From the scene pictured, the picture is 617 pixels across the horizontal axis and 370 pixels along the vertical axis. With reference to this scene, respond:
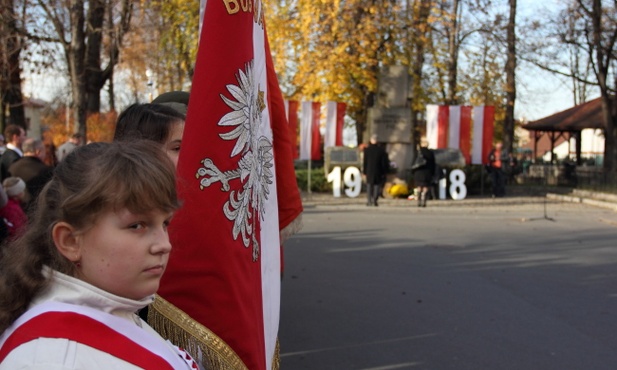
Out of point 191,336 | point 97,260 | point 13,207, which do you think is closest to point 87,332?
point 97,260

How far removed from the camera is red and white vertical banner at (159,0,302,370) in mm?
2143

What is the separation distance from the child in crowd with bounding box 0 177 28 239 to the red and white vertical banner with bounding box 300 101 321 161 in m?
15.5

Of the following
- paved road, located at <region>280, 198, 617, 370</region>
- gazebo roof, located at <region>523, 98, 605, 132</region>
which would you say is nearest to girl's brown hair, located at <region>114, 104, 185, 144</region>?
paved road, located at <region>280, 198, 617, 370</region>

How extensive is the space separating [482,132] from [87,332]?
842 inches

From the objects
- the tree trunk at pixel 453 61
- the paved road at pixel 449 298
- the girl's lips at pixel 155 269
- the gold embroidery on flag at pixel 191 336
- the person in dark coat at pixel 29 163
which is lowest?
the paved road at pixel 449 298

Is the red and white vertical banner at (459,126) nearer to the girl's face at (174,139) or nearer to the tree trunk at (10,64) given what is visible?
the tree trunk at (10,64)

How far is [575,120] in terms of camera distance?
36062 mm

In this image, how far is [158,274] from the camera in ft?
5.25

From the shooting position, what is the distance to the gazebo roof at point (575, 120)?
35.1 m

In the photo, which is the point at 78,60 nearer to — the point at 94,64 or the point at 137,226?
the point at 94,64

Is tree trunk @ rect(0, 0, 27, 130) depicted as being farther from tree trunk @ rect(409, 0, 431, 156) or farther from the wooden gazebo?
the wooden gazebo

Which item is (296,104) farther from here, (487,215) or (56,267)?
(56,267)

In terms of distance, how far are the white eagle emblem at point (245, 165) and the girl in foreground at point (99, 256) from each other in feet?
1.81

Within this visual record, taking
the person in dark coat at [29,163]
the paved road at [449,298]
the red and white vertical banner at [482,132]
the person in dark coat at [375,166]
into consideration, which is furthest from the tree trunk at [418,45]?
the person in dark coat at [29,163]
